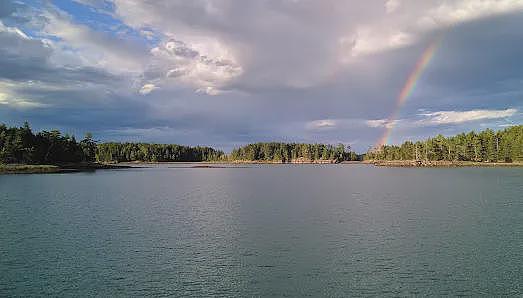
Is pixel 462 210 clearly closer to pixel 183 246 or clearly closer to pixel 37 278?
pixel 183 246

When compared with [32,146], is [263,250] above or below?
below

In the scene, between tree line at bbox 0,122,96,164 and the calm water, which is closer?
the calm water

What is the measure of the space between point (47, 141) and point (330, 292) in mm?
186920

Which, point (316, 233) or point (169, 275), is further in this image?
point (316, 233)

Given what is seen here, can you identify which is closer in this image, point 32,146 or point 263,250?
point 263,250

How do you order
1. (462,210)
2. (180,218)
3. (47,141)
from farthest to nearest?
(47,141) < (462,210) < (180,218)

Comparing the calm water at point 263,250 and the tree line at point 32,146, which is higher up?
the tree line at point 32,146

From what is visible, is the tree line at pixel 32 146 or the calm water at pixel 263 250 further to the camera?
the tree line at pixel 32 146

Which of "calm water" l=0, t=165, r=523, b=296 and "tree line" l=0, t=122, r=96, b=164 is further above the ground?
"tree line" l=0, t=122, r=96, b=164

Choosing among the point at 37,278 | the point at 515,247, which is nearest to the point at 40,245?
the point at 37,278

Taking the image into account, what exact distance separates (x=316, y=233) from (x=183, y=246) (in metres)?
12.1

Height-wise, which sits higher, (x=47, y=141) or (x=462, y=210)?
(x=47, y=141)

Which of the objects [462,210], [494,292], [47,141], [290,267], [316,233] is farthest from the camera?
[47,141]

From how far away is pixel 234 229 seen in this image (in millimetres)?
37562
